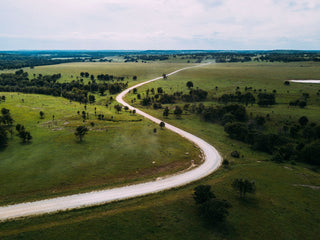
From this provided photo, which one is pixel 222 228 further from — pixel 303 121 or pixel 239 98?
pixel 239 98

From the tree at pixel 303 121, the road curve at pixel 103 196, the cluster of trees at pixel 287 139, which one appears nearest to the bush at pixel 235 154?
the road curve at pixel 103 196

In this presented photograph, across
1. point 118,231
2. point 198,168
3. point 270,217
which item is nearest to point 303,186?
point 270,217

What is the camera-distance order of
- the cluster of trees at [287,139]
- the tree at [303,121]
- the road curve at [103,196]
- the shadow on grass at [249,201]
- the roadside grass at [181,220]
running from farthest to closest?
the tree at [303,121] < the cluster of trees at [287,139] < the shadow on grass at [249,201] < the road curve at [103,196] < the roadside grass at [181,220]

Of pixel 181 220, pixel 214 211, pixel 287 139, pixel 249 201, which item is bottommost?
pixel 249 201

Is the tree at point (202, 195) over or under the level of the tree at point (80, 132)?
under

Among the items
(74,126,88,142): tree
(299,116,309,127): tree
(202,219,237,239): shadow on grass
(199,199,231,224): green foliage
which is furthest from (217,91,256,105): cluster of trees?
(202,219,237,239): shadow on grass

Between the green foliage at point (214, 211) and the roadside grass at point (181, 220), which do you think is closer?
the roadside grass at point (181, 220)

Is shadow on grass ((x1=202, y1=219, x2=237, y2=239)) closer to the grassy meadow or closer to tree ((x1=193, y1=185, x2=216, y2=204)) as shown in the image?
the grassy meadow

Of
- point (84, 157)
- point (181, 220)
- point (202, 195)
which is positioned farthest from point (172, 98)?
point (181, 220)

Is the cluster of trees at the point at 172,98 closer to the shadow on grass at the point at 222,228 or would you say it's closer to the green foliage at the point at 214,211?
the green foliage at the point at 214,211
